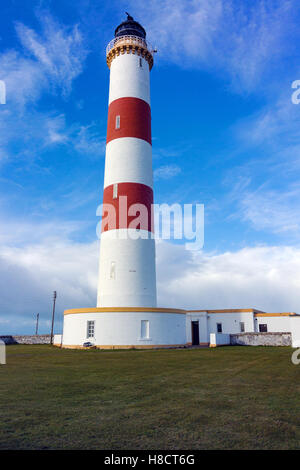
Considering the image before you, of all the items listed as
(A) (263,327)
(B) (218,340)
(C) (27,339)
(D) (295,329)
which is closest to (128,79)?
(B) (218,340)

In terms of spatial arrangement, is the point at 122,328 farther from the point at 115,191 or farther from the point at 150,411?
the point at 150,411

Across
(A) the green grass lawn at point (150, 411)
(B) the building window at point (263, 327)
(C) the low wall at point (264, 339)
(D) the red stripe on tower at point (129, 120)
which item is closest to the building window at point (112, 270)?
→ (D) the red stripe on tower at point (129, 120)

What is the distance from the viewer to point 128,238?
26891 mm

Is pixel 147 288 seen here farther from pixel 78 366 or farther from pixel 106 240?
pixel 78 366

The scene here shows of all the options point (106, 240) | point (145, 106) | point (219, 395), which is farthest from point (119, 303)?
point (219, 395)

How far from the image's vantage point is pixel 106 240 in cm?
2756

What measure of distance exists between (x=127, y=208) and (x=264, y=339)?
51.3 feet

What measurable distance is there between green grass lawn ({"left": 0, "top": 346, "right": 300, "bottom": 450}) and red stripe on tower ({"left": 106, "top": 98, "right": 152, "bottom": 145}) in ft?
71.1

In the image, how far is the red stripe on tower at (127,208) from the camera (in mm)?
27047

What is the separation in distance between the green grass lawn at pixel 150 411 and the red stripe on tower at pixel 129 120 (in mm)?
21658

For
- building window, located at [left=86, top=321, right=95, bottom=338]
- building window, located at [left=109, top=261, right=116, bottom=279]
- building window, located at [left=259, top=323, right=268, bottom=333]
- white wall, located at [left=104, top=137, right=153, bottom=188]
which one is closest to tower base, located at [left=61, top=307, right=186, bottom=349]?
building window, located at [left=86, top=321, right=95, bottom=338]

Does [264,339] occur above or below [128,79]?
below

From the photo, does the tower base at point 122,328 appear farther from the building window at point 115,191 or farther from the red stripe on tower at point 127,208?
the building window at point 115,191

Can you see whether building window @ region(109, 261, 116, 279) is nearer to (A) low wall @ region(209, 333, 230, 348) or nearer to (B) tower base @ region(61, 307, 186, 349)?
(B) tower base @ region(61, 307, 186, 349)
